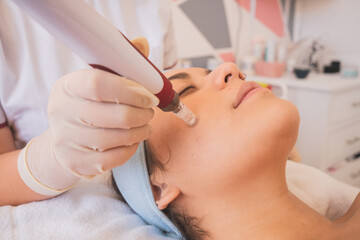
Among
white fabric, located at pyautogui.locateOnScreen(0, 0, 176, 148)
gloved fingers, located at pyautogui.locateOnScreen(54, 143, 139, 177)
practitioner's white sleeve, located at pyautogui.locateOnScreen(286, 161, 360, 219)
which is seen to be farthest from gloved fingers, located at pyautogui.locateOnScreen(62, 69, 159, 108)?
practitioner's white sleeve, located at pyautogui.locateOnScreen(286, 161, 360, 219)

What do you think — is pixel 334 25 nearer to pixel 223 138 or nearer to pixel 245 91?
pixel 245 91

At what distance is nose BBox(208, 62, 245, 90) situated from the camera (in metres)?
0.68

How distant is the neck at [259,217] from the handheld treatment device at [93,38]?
348mm

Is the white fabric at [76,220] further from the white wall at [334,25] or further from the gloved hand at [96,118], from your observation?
the white wall at [334,25]

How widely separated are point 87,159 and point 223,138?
0.30m

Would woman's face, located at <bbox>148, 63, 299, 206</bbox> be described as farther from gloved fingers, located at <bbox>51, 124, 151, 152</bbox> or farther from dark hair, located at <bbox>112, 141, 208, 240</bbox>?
gloved fingers, located at <bbox>51, 124, 151, 152</bbox>

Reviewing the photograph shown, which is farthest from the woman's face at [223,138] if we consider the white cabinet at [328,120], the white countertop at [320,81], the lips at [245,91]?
the white countertop at [320,81]

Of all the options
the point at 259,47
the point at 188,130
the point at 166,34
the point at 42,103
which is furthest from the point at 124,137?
the point at 259,47

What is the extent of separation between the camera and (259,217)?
0.65 metres

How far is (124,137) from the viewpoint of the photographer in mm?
480

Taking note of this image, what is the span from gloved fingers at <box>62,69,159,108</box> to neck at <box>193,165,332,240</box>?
1.16ft

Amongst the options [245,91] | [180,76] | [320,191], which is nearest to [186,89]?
[180,76]

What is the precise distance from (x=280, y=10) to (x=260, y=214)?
2239 mm

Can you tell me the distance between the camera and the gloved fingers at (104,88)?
1.33ft
